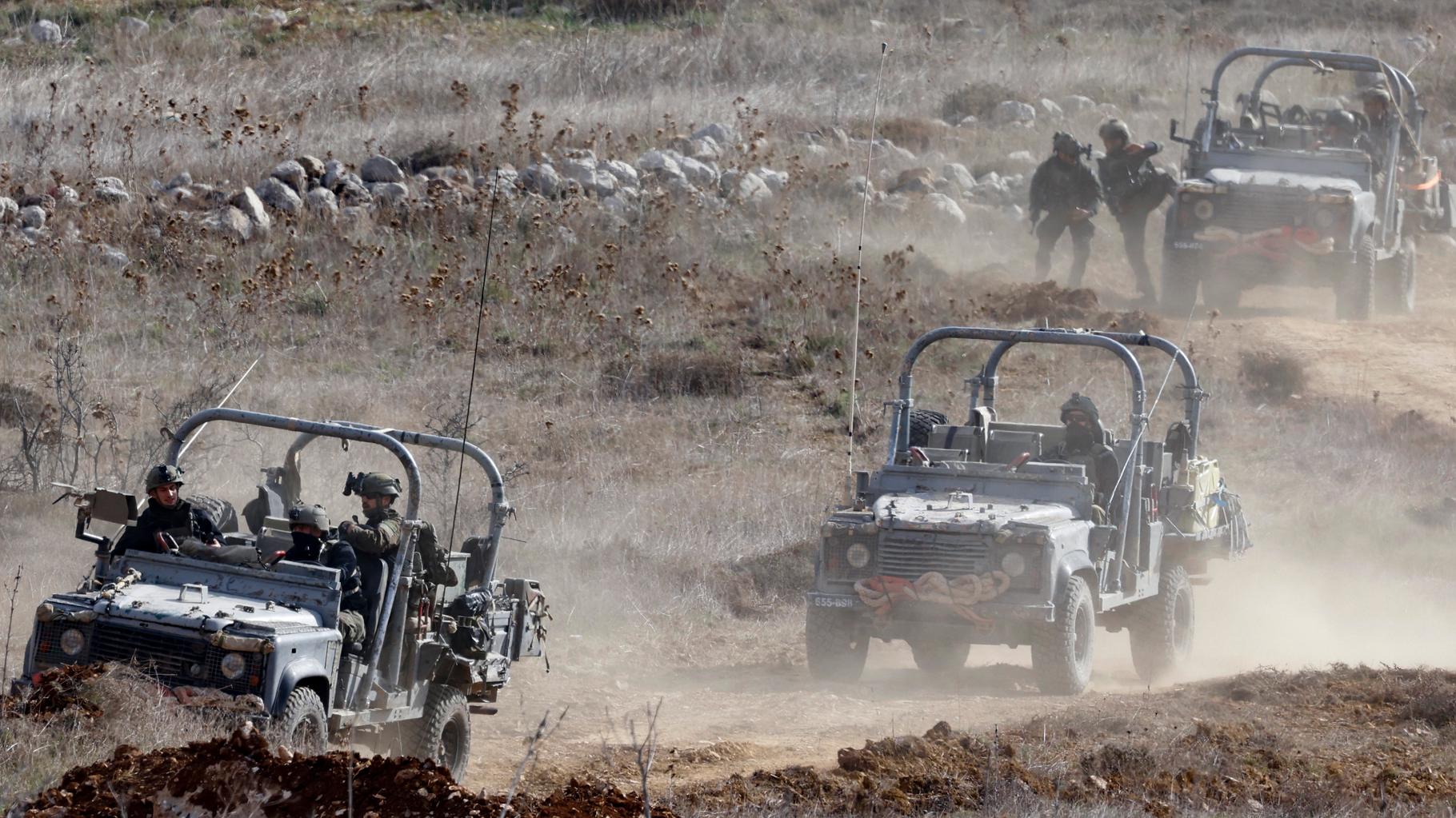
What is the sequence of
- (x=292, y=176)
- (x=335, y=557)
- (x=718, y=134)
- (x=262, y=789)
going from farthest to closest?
(x=718, y=134), (x=292, y=176), (x=335, y=557), (x=262, y=789)

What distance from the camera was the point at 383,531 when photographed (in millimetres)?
7828

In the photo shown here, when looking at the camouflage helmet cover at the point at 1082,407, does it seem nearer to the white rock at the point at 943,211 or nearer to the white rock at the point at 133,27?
the white rock at the point at 943,211

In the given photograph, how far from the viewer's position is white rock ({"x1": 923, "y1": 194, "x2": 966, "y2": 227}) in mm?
24297

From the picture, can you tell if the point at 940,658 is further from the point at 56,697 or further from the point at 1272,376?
the point at 1272,376

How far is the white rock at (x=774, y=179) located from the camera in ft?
78.8

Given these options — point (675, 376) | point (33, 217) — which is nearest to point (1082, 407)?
point (675, 376)

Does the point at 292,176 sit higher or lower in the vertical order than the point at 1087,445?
higher

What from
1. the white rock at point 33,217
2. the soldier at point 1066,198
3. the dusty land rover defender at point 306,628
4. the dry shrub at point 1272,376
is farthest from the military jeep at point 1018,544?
the white rock at point 33,217

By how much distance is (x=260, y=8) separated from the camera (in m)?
31.8

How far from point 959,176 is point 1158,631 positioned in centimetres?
1457

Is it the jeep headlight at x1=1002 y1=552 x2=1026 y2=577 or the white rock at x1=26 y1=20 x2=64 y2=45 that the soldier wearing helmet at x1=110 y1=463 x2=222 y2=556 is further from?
the white rock at x1=26 y1=20 x2=64 y2=45

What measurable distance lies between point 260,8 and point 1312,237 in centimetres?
1970

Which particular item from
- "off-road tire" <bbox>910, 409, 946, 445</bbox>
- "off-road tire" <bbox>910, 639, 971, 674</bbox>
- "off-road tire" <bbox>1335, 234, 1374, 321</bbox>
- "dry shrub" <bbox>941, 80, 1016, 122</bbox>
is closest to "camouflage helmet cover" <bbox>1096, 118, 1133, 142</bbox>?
"off-road tire" <bbox>1335, 234, 1374, 321</bbox>

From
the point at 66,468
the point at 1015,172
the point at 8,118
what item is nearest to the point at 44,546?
the point at 66,468
